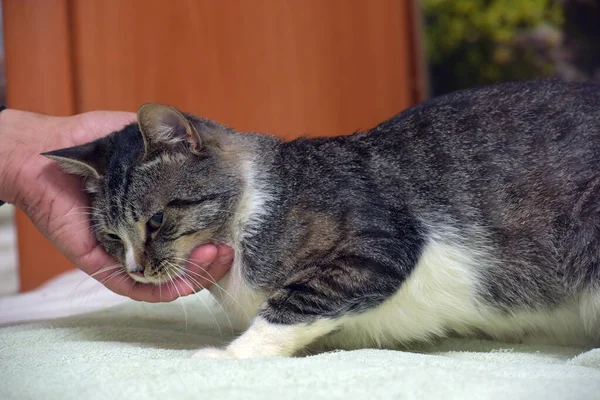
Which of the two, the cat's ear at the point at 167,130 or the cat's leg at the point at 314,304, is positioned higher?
the cat's ear at the point at 167,130

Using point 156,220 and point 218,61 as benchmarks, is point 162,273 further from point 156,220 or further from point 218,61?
point 218,61

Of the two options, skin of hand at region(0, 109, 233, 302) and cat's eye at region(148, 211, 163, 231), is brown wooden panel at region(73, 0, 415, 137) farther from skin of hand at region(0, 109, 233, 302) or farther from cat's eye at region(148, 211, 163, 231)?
cat's eye at region(148, 211, 163, 231)

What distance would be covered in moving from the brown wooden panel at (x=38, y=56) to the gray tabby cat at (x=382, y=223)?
50.9 inches

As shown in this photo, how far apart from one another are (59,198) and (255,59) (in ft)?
6.42

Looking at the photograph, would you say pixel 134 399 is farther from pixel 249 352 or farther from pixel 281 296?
pixel 281 296

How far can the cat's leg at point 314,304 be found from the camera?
69.2 inches

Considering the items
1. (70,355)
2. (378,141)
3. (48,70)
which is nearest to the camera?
(70,355)

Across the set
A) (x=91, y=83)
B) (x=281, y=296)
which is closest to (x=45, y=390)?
(x=281, y=296)

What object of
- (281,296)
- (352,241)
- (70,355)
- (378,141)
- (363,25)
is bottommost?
(70,355)

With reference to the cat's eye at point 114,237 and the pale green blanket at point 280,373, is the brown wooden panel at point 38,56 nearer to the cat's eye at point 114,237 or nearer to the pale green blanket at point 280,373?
the cat's eye at point 114,237

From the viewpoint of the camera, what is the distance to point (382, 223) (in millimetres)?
1885

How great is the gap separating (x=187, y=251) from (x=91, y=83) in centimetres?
164

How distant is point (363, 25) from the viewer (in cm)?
456

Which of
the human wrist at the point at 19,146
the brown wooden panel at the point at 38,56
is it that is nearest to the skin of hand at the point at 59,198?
the human wrist at the point at 19,146
